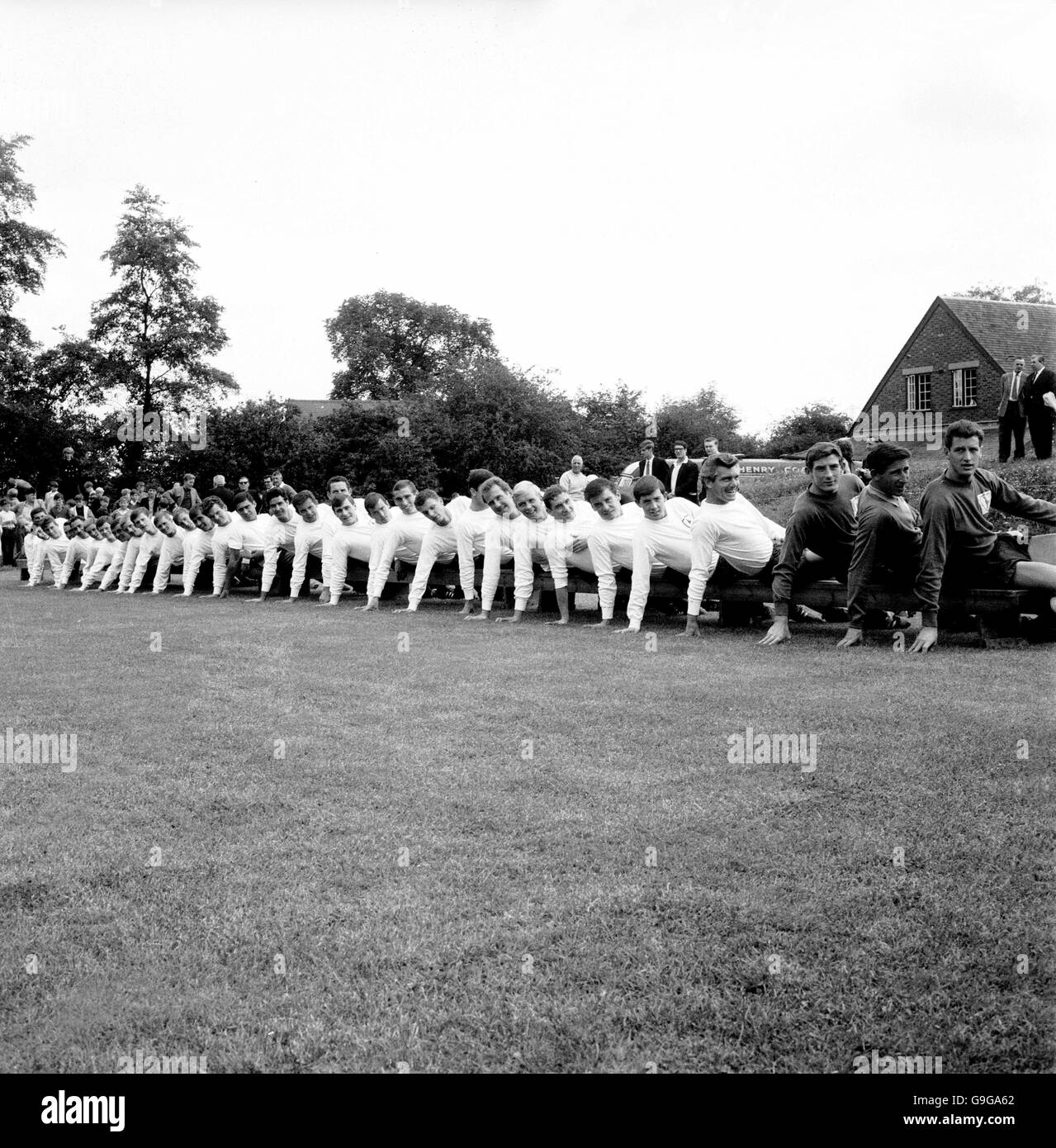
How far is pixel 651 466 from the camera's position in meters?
19.2

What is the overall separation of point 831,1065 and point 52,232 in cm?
5415

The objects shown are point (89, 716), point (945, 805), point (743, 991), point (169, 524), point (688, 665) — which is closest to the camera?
point (743, 991)

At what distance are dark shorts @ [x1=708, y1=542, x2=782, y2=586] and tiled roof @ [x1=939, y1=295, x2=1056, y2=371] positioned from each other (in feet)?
120

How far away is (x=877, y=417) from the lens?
5291cm

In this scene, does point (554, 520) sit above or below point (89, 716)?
above

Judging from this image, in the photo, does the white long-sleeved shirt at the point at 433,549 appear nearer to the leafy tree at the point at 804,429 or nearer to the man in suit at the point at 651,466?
the man in suit at the point at 651,466

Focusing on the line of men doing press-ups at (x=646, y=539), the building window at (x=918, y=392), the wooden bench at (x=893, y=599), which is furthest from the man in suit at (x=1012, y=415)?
the building window at (x=918, y=392)

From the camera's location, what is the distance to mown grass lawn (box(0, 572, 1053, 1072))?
3.00 meters

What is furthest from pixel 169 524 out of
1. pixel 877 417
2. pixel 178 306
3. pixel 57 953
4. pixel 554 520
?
pixel 877 417

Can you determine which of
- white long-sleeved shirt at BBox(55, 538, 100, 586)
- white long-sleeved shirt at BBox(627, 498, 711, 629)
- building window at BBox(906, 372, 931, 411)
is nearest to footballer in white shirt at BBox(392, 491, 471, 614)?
white long-sleeved shirt at BBox(627, 498, 711, 629)

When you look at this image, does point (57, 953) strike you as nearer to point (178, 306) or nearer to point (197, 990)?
point (197, 990)

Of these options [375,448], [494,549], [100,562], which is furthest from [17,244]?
[494,549]

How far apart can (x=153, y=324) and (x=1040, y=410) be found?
134 feet

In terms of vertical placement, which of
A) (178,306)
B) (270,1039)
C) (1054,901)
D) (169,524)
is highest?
(178,306)
